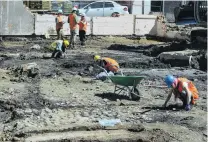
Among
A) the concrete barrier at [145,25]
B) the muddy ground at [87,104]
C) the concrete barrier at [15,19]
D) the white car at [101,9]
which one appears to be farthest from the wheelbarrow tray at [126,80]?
the white car at [101,9]

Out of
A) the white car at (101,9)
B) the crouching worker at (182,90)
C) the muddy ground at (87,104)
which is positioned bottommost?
the muddy ground at (87,104)

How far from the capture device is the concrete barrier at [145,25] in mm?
29578

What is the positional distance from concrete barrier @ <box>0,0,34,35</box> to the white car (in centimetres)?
632

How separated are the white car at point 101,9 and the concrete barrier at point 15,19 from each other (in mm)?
6322

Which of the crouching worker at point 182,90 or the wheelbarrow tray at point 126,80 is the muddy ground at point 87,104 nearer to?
the crouching worker at point 182,90

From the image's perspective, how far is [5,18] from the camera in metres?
26.2

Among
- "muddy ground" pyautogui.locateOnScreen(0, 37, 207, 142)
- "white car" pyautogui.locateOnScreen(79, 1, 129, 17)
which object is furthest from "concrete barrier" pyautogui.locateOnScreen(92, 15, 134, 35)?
"muddy ground" pyautogui.locateOnScreen(0, 37, 207, 142)

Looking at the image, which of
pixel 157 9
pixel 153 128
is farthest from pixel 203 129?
pixel 157 9

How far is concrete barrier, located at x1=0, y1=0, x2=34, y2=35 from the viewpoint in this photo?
26.2m

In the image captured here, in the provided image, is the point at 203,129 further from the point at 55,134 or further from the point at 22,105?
the point at 22,105

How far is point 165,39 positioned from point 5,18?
955cm

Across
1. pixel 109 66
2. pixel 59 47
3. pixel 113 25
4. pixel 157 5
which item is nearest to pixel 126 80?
pixel 109 66

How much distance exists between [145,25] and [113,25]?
7.62 feet

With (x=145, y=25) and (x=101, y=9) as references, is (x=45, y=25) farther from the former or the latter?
(x=101, y=9)
